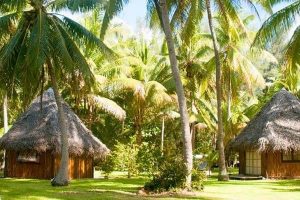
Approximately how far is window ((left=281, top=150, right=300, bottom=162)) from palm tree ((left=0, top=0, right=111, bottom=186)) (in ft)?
33.8

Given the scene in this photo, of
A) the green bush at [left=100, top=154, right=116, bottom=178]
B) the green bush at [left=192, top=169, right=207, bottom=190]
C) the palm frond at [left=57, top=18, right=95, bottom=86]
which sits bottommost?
the green bush at [left=192, top=169, right=207, bottom=190]

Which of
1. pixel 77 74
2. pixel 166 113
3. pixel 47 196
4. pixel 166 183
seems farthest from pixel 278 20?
pixel 166 113

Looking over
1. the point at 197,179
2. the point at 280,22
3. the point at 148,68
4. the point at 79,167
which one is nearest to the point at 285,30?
the point at 280,22

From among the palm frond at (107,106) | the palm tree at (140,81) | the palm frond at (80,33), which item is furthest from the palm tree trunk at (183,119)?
the palm frond at (107,106)

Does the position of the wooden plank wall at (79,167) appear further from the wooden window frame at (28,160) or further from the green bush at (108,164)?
the wooden window frame at (28,160)

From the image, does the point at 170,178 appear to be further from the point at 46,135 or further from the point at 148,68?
the point at 148,68

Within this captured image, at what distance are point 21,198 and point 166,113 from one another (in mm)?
17297

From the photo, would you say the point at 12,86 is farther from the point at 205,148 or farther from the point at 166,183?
the point at 205,148

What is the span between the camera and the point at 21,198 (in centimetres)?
1320

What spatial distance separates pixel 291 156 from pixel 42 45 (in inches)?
523

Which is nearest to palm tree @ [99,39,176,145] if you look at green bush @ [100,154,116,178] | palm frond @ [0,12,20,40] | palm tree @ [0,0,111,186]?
green bush @ [100,154,116,178]

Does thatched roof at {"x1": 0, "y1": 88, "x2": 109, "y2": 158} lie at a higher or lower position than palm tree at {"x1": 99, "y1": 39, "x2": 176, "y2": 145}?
lower

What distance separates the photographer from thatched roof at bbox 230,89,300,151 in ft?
71.5

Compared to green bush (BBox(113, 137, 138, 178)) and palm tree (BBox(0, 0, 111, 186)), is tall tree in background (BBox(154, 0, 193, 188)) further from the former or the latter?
green bush (BBox(113, 137, 138, 178))
